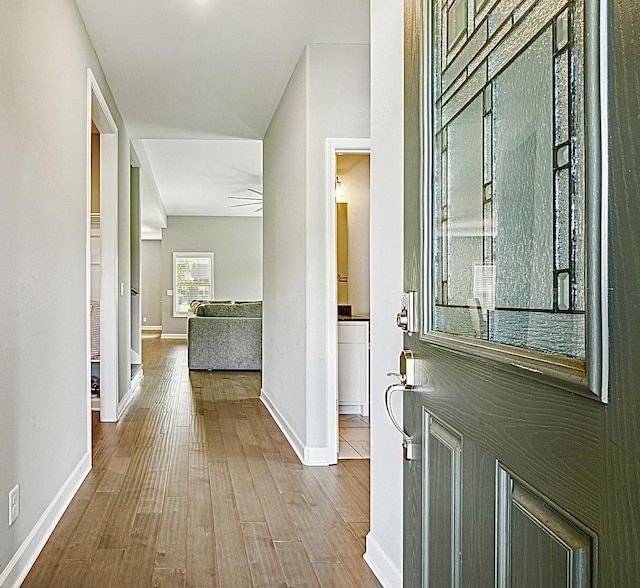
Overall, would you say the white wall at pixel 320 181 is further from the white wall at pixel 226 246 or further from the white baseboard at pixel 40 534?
the white wall at pixel 226 246

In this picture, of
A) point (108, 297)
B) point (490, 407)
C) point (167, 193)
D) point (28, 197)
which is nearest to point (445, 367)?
point (490, 407)

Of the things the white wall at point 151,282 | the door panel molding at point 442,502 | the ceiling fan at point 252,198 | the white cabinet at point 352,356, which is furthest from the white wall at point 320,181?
the white wall at point 151,282

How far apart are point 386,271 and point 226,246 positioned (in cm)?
1295

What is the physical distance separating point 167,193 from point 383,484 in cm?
998

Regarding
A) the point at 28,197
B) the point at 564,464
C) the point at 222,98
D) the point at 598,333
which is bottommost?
the point at 564,464

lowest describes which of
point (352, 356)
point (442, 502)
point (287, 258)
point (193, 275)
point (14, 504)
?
Result: point (14, 504)

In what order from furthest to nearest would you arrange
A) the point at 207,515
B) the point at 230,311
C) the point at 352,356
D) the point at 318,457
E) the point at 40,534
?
the point at 230,311 < the point at 352,356 < the point at 318,457 < the point at 207,515 < the point at 40,534

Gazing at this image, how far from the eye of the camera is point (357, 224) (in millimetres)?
6836

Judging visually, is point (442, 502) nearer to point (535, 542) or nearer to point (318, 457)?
point (535, 542)


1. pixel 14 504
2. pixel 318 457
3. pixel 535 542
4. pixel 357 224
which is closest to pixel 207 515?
pixel 14 504

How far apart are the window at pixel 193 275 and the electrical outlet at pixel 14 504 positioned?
12.8m

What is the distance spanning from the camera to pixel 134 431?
4.98m

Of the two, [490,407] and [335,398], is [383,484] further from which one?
[335,398]

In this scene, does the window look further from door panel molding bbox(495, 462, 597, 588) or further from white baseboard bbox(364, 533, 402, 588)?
door panel molding bbox(495, 462, 597, 588)
